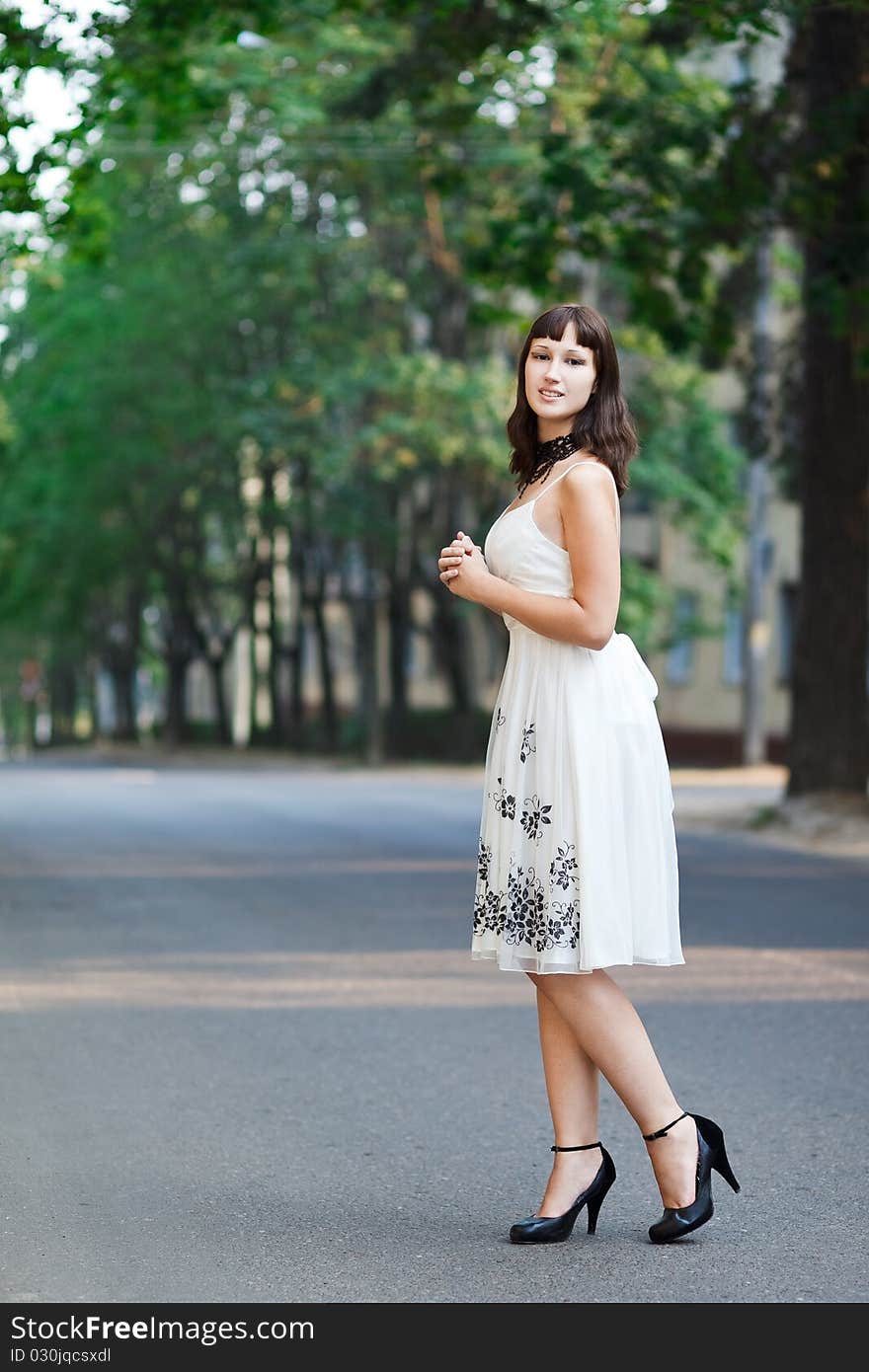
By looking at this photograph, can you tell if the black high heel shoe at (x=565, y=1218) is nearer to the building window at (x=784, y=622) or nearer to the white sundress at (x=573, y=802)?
the white sundress at (x=573, y=802)

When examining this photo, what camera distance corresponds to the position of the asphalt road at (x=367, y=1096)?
4.93m

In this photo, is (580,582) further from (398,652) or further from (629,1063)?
(398,652)

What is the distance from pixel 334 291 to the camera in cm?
3906

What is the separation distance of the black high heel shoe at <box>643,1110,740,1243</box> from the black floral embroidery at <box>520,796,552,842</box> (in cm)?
71

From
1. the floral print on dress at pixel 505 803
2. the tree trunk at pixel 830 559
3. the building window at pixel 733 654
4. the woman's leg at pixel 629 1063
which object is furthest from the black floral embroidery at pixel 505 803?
the building window at pixel 733 654

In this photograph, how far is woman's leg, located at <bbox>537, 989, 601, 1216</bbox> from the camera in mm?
5172

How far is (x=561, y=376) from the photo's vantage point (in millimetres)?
5188

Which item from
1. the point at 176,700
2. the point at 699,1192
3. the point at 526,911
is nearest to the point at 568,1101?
the point at 699,1192

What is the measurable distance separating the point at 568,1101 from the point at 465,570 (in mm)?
1226

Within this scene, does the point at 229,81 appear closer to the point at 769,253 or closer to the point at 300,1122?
the point at 769,253

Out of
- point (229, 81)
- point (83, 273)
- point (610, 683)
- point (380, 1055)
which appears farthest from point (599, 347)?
point (83, 273)

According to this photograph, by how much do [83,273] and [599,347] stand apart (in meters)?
40.0

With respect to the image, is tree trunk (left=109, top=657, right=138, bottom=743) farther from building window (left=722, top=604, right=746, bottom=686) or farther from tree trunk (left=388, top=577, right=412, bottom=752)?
building window (left=722, top=604, right=746, bottom=686)

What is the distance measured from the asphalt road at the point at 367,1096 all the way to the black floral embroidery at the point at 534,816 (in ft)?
3.03
